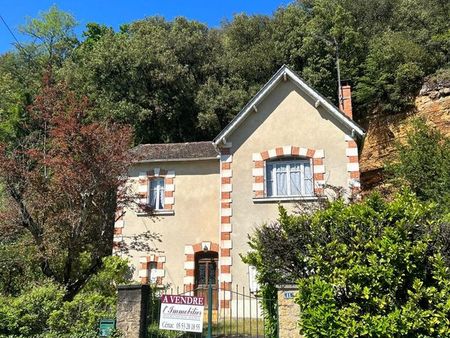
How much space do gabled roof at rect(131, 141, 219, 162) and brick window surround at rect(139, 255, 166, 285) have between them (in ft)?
13.5

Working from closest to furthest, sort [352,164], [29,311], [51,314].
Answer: [51,314] < [29,311] < [352,164]

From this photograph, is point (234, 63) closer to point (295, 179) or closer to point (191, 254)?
point (295, 179)

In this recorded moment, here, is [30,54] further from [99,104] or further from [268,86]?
[268,86]

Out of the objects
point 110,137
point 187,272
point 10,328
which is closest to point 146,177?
point 187,272

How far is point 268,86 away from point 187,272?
8131mm

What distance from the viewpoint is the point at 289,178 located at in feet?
54.8

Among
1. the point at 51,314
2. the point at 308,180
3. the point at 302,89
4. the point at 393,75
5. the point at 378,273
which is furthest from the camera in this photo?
the point at 393,75

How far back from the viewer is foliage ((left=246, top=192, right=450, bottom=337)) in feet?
24.4

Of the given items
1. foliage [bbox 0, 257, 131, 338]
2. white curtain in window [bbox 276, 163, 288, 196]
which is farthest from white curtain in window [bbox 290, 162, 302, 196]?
foliage [bbox 0, 257, 131, 338]

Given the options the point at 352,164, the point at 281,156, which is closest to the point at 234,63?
the point at 281,156

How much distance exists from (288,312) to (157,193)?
36.9 feet

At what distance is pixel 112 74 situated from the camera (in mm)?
30609

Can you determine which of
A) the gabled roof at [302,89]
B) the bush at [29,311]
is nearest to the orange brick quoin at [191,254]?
the gabled roof at [302,89]

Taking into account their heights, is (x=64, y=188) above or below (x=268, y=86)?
below
